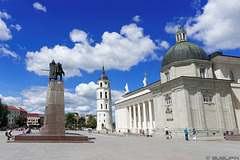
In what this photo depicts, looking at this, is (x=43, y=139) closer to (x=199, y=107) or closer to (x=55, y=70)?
(x=55, y=70)

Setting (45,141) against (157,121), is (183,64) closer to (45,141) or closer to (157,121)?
(157,121)

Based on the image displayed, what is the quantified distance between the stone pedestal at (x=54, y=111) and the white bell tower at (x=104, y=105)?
2551 inches

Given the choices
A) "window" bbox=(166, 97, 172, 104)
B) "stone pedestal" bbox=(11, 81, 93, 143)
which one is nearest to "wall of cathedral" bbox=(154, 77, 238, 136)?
"window" bbox=(166, 97, 172, 104)

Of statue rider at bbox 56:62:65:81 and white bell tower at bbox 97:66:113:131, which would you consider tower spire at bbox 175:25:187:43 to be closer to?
statue rider at bbox 56:62:65:81

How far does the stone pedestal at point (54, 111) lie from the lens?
20906mm

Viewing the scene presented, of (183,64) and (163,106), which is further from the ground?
(183,64)

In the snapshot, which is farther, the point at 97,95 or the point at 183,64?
the point at 97,95

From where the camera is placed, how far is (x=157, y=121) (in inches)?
1522

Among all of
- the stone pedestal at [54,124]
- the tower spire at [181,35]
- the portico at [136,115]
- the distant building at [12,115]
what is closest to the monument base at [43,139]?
the stone pedestal at [54,124]

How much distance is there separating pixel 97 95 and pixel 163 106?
56.2 meters

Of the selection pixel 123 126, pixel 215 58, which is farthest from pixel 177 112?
pixel 123 126

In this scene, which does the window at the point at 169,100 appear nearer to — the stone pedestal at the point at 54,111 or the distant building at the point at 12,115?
the stone pedestal at the point at 54,111

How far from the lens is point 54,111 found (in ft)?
69.9

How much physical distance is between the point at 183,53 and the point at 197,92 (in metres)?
8.66
